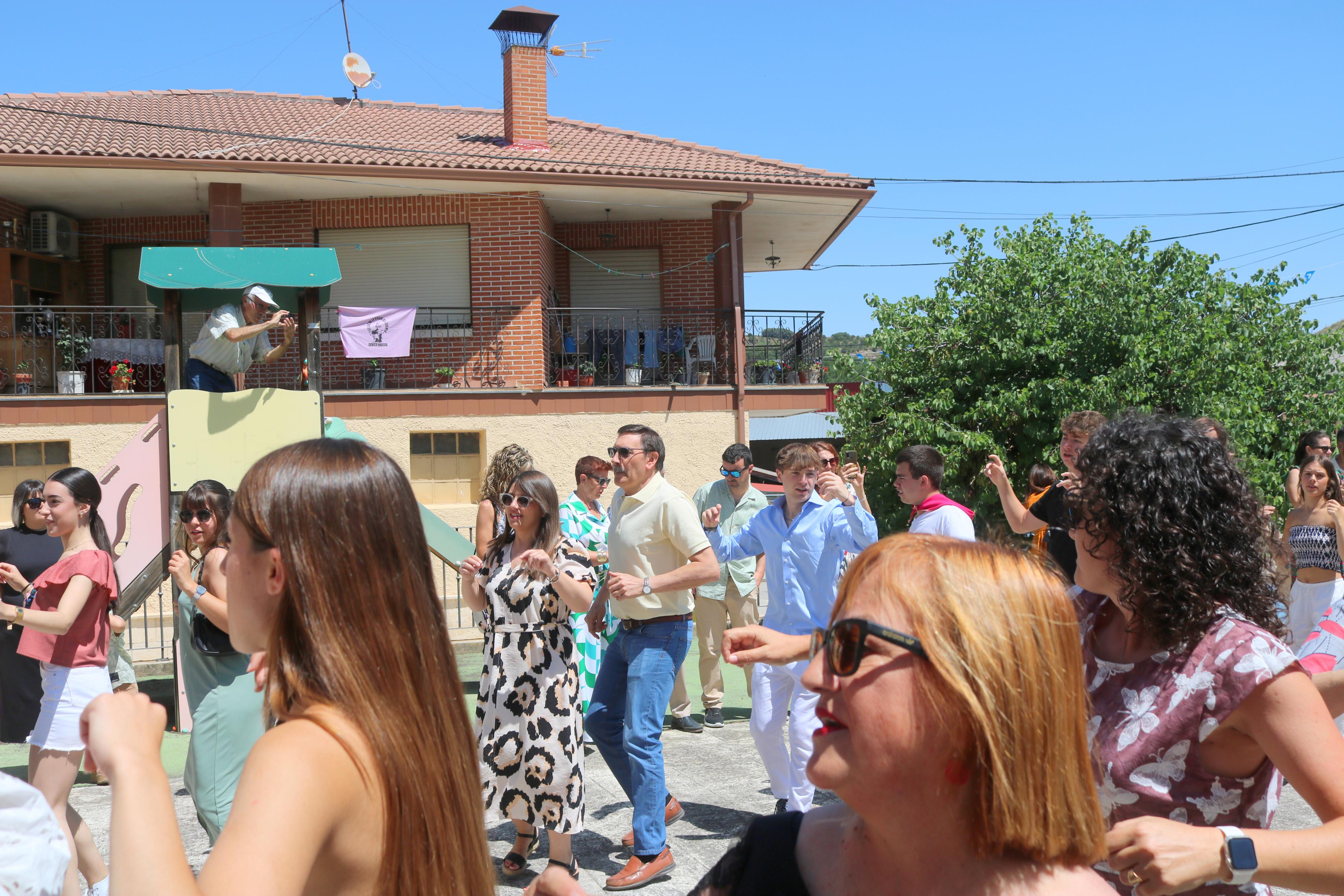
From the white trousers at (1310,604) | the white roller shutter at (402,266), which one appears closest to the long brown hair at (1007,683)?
the white trousers at (1310,604)

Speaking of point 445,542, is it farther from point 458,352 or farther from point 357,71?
point 357,71

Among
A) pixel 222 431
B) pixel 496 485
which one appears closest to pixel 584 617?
pixel 496 485

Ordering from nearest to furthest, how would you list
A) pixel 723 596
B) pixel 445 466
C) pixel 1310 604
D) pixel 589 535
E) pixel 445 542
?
1. pixel 1310 604
2. pixel 589 535
3. pixel 723 596
4. pixel 445 542
5. pixel 445 466

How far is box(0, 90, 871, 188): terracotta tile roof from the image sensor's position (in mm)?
13883

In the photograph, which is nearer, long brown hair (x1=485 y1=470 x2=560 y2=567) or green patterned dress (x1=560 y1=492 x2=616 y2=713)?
long brown hair (x1=485 y1=470 x2=560 y2=567)

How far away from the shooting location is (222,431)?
7301 millimetres

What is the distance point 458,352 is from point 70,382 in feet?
17.1

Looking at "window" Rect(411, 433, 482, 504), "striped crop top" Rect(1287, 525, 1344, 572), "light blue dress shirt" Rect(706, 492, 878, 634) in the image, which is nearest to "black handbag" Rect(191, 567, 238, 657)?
"light blue dress shirt" Rect(706, 492, 878, 634)

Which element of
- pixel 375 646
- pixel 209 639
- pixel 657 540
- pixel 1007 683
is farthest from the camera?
pixel 657 540

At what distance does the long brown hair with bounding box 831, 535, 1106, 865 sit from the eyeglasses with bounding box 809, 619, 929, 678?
0.02 m

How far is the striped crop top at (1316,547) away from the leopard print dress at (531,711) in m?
3.70

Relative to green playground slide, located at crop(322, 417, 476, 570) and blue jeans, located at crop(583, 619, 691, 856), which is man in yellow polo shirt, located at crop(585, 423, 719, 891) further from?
green playground slide, located at crop(322, 417, 476, 570)

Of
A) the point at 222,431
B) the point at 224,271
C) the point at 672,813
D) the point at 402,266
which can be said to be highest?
the point at 402,266

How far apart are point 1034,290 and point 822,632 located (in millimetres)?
14093
